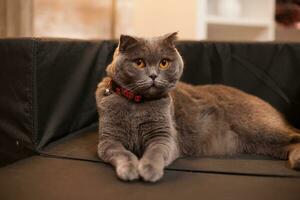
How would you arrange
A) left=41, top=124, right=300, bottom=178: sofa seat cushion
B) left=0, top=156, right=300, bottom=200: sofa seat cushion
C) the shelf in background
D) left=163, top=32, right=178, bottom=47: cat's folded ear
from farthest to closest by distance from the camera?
the shelf in background, left=163, top=32, right=178, bottom=47: cat's folded ear, left=41, top=124, right=300, bottom=178: sofa seat cushion, left=0, top=156, right=300, bottom=200: sofa seat cushion

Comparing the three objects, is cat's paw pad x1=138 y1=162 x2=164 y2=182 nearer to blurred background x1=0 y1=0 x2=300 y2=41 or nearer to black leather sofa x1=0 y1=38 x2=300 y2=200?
black leather sofa x1=0 y1=38 x2=300 y2=200

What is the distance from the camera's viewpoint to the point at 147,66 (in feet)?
4.31

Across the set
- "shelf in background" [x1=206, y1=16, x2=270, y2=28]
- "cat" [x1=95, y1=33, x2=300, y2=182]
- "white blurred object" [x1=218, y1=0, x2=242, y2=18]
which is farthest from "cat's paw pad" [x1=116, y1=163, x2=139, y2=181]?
"white blurred object" [x1=218, y1=0, x2=242, y2=18]

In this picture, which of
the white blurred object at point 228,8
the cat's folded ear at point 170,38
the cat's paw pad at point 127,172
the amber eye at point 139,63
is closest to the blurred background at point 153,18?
the white blurred object at point 228,8

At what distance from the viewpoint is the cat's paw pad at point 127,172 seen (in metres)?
1.15

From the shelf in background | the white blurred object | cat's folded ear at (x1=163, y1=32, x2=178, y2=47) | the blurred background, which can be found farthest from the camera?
the white blurred object

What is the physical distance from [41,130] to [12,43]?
34cm

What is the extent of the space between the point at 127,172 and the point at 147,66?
35 centimetres

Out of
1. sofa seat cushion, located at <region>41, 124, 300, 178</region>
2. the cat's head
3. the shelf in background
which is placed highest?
the shelf in background

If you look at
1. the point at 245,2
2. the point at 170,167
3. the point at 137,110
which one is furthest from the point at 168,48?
the point at 245,2

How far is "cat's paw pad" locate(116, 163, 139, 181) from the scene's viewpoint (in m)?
1.15

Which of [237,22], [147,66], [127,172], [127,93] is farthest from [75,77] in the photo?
[237,22]

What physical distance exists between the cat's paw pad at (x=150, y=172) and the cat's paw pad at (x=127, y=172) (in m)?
0.02

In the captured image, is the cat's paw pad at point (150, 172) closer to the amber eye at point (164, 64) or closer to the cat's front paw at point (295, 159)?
the amber eye at point (164, 64)
